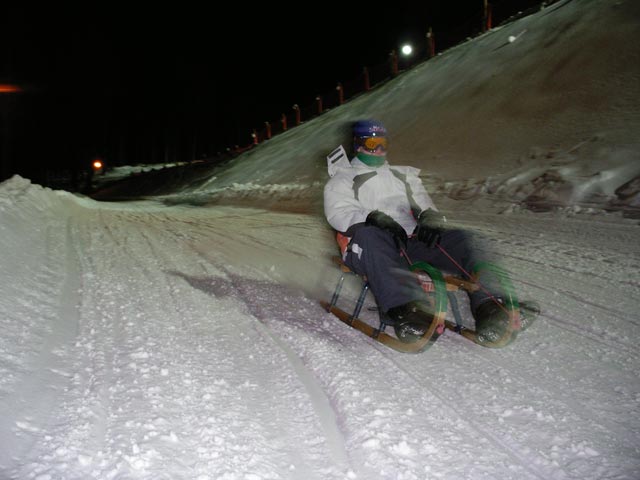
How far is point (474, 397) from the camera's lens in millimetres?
2357

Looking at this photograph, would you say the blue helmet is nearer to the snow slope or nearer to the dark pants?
the dark pants

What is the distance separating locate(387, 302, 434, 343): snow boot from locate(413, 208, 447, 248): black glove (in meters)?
0.69

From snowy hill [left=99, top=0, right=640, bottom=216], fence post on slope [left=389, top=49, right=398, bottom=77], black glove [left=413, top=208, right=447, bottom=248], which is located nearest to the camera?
black glove [left=413, top=208, right=447, bottom=248]

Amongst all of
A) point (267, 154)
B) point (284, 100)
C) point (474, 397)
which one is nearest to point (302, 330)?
point (474, 397)

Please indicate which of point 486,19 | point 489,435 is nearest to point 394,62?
point 486,19

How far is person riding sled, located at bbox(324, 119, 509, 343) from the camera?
290 cm

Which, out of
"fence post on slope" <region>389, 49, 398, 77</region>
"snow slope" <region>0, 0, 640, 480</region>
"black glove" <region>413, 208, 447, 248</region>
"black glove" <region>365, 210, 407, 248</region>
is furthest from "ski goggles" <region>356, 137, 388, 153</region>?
"fence post on slope" <region>389, 49, 398, 77</region>

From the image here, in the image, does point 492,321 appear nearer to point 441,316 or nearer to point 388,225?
point 441,316

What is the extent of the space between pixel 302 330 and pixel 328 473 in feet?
5.30

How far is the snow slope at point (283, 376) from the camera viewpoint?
1.80 meters

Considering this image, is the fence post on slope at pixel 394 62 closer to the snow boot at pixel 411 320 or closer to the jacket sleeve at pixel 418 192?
the jacket sleeve at pixel 418 192

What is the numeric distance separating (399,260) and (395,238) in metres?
0.19

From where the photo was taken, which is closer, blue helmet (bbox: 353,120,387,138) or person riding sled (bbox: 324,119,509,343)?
person riding sled (bbox: 324,119,509,343)

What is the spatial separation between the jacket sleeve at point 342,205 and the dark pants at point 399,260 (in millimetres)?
232
